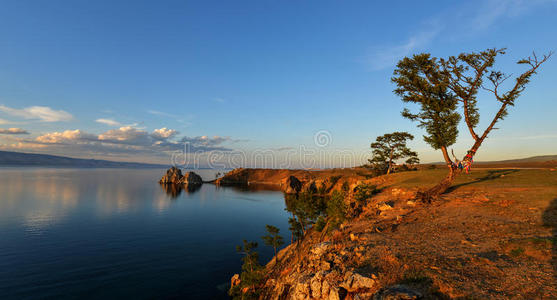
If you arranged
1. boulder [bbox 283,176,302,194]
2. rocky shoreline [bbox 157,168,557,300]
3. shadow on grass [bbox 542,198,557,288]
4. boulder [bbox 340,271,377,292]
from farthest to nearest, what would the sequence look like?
boulder [bbox 283,176,302,194]
boulder [bbox 340,271,377,292]
shadow on grass [bbox 542,198,557,288]
rocky shoreline [bbox 157,168,557,300]

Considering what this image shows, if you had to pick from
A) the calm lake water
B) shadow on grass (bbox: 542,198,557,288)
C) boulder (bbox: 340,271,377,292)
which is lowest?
the calm lake water

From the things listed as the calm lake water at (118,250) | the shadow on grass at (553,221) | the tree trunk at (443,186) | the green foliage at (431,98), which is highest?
the green foliage at (431,98)

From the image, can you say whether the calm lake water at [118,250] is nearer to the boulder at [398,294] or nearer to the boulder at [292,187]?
the boulder at [398,294]

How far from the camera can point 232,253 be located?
4950 centimetres

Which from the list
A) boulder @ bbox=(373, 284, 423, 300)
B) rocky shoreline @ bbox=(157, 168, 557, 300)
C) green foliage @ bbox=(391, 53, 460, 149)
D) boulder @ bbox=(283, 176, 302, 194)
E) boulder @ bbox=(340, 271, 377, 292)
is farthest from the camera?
boulder @ bbox=(283, 176, 302, 194)

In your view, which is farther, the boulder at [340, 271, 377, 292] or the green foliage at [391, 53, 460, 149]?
A: the green foliage at [391, 53, 460, 149]

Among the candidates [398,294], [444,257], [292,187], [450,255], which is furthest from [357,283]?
[292,187]

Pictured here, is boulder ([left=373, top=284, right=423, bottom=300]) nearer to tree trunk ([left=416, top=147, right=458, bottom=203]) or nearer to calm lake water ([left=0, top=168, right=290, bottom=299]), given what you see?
tree trunk ([left=416, top=147, right=458, bottom=203])

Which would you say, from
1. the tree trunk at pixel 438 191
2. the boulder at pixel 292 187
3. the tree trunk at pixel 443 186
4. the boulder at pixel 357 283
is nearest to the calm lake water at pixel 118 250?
the boulder at pixel 357 283

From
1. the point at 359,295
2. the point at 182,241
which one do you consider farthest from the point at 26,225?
the point at 359,295

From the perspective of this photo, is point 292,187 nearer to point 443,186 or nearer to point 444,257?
point 443,186

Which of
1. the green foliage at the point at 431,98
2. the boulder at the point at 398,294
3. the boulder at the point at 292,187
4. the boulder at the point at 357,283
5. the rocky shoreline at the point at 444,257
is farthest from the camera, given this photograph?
the boulder at the point at 292,187

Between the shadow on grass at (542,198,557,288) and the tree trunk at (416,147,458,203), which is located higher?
the tree trunk at (416,147,458,203)

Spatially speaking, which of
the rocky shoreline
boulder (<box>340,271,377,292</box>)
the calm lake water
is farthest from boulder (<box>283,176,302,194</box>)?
boulder (<box>340,271,377,292</box>)
